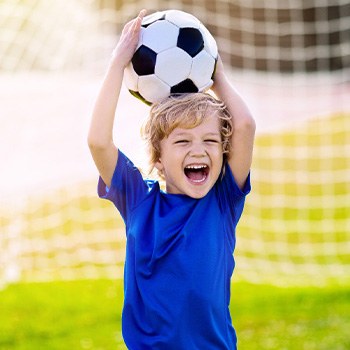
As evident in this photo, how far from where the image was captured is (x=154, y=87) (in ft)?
9.35

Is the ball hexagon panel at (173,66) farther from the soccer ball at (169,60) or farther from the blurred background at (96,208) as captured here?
the blurred background at (96,208)

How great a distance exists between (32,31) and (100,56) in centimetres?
140

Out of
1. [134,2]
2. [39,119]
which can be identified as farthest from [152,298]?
[134,2]

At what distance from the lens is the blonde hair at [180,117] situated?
2.75 metres

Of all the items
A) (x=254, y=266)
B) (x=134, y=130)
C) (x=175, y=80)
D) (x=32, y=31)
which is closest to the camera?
(x=175, y=80)

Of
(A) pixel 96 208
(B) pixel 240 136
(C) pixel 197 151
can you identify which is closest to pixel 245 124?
(B) pixel 240 136

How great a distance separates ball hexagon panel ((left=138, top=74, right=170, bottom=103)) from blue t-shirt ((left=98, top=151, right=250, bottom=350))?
222 mm

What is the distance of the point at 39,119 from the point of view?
8281mm

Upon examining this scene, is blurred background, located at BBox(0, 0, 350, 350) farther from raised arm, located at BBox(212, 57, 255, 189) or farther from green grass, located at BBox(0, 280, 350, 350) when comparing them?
raised arm, located at BBox(212, 57, 255, 189)

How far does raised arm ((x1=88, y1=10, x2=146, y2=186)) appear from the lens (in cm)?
276

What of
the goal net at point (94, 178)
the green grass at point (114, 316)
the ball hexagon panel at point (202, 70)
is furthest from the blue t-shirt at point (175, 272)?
the goal net at point (94, 178)

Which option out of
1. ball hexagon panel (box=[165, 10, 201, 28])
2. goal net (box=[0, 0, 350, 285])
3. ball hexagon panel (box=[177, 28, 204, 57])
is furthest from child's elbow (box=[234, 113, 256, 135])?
goal net (box=[0, 0, 350, 285])

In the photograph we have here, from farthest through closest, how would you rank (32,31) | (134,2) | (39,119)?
(134,2), (39,119), (32,31)

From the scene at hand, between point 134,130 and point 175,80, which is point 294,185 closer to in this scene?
point 134,130
